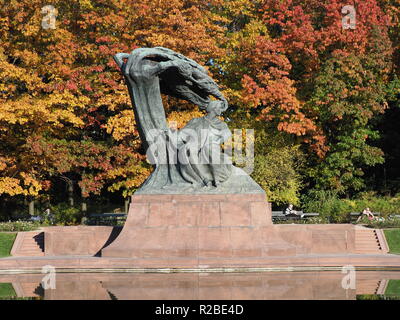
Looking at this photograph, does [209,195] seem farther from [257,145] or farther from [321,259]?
[257,145]

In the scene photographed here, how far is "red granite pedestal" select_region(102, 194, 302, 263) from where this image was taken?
19.1 meters

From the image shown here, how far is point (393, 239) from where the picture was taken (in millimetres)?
23594

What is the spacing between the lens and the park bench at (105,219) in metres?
31.8

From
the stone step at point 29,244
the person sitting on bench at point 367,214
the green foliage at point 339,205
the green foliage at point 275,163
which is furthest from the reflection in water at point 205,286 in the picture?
the green foliage at point 275,163

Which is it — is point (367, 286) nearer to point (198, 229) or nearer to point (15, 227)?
point (198, 229)

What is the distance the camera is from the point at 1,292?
1488 cm

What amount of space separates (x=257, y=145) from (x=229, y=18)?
8.33 meters

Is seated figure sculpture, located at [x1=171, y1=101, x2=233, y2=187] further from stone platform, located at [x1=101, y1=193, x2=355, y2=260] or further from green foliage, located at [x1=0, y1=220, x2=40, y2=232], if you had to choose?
green foliage, located at [x1=0, y1=220, x2=40, y2=232]

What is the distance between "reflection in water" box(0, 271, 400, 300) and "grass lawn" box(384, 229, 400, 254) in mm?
4929

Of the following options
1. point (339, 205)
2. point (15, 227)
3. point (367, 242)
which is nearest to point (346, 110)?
point (339, 205)

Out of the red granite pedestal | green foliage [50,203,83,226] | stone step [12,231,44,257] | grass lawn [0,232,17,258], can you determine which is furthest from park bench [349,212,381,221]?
grass lawn [0,232,17,258]

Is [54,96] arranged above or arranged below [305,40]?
below

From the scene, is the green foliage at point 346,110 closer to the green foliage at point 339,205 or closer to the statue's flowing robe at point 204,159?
the green foliage at point 339,205

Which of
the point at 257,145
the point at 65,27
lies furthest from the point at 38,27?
the point at 257,145
